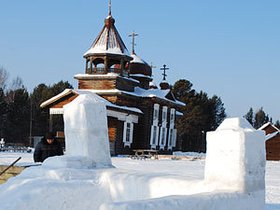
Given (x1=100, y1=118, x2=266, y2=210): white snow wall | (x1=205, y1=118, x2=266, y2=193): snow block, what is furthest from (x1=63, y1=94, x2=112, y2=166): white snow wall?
(x1=205, y1=118, x2=266, y2=193): snow block

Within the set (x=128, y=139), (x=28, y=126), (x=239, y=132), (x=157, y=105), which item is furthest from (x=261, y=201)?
(x=28, y=126)

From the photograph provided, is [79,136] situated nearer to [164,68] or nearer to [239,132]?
[239,132]

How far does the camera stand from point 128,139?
1326 inches

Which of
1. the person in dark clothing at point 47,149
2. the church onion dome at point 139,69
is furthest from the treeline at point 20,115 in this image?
the person in dark clothing at point 47,149

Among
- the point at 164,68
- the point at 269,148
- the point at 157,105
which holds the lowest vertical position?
the point at 269,148

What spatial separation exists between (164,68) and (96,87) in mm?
11788

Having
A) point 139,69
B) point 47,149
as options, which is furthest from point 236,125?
point 139,69

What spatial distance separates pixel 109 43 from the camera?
34.1m

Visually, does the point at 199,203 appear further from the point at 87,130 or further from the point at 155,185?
the point at 87,130

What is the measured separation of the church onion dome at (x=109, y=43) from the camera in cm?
3344

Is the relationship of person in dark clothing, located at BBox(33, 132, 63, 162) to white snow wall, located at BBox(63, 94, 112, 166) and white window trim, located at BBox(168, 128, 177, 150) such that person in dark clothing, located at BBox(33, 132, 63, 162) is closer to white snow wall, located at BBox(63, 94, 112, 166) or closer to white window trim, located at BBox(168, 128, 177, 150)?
white snow wall, located at BBox(63, 94, 112, 166)

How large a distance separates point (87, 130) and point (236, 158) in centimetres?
331

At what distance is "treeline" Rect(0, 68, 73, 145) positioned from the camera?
4797 centimetres

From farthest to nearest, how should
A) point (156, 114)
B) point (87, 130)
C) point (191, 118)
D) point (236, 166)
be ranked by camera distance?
point (191, 118) → point (156, 114) → point (87, 130) → point (236, 166)
